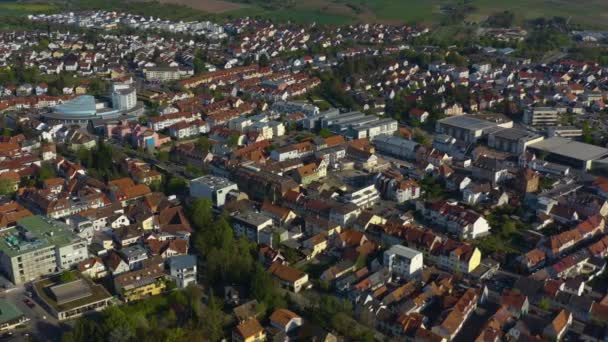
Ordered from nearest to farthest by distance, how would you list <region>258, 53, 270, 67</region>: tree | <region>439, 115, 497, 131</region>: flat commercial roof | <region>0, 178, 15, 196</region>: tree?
<region>0, 178, 15, 196</region>: tree < <region>439, 115, 497, 131</region>: flat commercial roof < <region>258, 53, 270, 67</region>: tree

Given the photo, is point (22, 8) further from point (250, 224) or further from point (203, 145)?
point (250, 224)

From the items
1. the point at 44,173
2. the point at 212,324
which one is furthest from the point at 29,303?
the point at 44,173

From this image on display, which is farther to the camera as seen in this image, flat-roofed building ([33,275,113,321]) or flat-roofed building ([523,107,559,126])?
flat-roofed building ([523,107,559,126])

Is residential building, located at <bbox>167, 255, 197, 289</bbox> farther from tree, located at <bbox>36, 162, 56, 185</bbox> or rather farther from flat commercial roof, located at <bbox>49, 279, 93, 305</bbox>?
tree, located at <bbox>36, 162, 56, 185</bbox>

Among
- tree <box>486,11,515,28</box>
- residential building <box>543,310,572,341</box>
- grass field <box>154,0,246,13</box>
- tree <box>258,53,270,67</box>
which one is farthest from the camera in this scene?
grass field <box>154,0,246,13</box>

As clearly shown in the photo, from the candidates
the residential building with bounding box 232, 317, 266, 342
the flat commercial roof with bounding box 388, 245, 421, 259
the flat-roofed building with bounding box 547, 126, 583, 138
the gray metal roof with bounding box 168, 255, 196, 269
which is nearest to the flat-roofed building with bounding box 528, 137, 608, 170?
the flat-roofed building with bounding box 547, 126, 583, 138

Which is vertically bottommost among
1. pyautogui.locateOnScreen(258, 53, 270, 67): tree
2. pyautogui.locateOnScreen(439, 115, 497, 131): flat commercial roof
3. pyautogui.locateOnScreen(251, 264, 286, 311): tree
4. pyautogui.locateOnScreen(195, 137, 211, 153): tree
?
pyautogui.locateOnScreen(251, 264, 286, 311): tree
